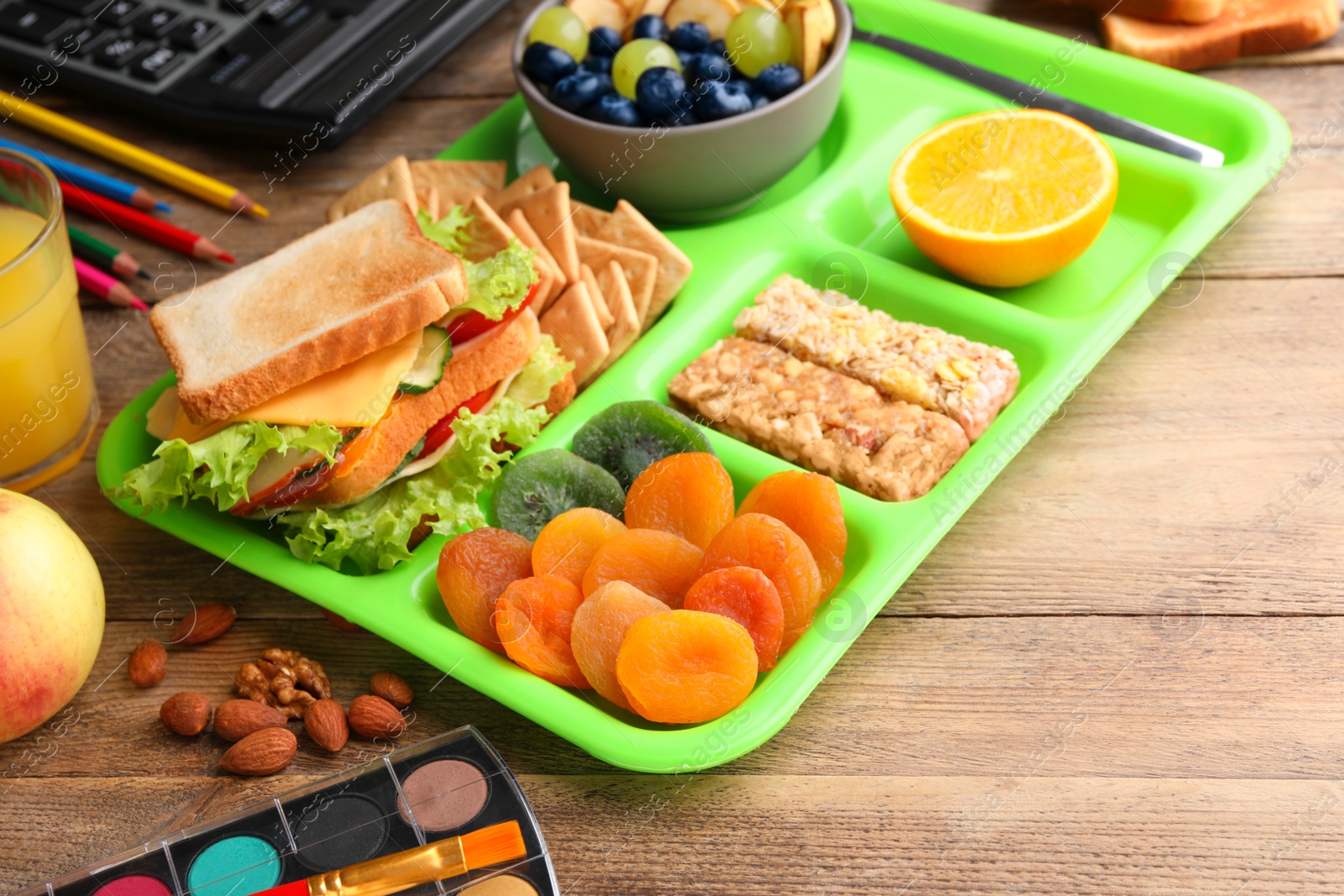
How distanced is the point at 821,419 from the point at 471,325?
522mm

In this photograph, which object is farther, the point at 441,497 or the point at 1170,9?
the point at 1170,9

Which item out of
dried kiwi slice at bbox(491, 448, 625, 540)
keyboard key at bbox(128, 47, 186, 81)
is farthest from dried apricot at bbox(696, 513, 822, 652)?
keyboard key at bbox(128, 47, 186, 81)

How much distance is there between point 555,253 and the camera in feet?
6.14

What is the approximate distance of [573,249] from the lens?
187 centimetres

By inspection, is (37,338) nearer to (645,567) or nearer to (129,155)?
(129,155)

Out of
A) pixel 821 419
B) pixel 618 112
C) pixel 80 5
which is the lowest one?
pixel 821 419

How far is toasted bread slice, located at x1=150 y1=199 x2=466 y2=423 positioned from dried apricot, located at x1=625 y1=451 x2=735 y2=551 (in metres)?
0.39

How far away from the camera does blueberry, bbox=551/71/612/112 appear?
191 centimetres

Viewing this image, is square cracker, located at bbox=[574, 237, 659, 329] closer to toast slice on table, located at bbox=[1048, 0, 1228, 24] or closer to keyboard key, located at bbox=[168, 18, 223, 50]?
keyboard key, located at bbox=[168, 18, 223, 50]

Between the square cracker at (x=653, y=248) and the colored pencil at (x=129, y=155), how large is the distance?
750 millimetres

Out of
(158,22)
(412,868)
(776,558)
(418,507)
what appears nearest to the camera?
(412,868)

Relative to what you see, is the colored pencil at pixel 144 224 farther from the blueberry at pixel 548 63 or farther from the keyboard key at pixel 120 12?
the blueberry at pixel 548 63

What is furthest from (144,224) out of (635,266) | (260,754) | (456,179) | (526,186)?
(260,754)

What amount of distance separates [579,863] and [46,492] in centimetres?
107
